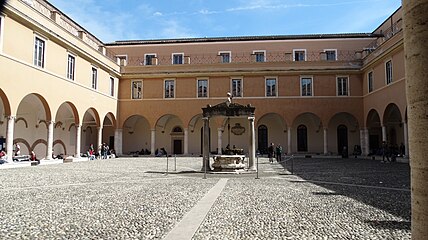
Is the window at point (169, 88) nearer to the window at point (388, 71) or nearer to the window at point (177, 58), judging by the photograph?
the window at point (177, 58)

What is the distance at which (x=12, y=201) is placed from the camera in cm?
795

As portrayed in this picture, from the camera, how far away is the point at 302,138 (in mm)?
33594

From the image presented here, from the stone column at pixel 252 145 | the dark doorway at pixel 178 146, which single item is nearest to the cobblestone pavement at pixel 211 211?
the stone column at pixel 252 145

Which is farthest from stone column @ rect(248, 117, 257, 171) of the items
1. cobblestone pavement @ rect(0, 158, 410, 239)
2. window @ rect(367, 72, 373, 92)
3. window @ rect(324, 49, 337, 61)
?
window @ rect(324, 49, 337, 61)

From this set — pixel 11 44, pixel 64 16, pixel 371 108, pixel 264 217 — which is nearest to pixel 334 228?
pixel 264 217

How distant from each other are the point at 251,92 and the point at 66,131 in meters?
17.3

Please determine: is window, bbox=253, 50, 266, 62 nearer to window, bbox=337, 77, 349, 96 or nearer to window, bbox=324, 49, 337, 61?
window, bbox=324, 49, 337, 61

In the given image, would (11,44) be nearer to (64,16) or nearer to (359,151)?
(64,16)

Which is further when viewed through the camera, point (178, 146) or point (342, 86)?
point (178, 146)

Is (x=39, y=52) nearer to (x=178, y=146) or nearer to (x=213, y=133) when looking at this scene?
(x=178, y=146)

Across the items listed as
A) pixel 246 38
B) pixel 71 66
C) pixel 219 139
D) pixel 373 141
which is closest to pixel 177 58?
pixel 246 38

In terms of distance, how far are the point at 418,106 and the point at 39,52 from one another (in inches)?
914

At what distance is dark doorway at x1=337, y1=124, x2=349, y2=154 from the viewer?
33.0m

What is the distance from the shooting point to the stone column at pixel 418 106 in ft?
5.65
